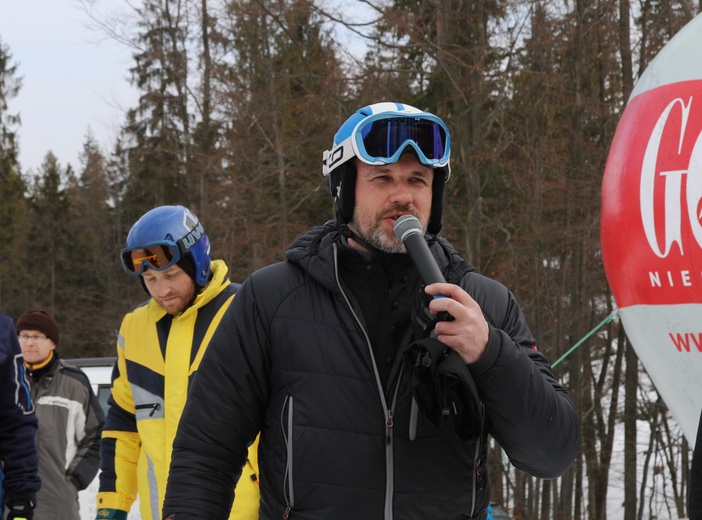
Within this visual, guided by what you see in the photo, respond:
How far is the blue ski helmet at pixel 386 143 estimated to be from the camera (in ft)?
8.45

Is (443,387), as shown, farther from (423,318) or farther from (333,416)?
(333,416)

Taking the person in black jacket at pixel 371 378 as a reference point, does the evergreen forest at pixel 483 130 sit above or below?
above

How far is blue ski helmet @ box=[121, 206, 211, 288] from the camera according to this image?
4.27m

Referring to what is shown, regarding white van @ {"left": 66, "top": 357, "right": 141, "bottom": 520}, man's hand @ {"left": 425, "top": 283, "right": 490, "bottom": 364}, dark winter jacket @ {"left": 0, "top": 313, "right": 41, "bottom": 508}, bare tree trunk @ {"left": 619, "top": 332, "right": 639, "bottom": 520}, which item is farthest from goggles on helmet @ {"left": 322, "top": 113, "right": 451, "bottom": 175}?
bare tree trunk @ {"left": 619, "top": 332, "right": 639, "bottom": 520}

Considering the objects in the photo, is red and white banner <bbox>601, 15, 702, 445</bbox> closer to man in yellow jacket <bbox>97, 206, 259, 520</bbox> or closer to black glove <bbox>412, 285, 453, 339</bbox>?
man in yellow jacket <bbox>97, 206, 259, 520</bbox>

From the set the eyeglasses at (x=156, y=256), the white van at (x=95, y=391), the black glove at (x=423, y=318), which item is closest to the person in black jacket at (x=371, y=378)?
the black glove at (x=423, y=318)

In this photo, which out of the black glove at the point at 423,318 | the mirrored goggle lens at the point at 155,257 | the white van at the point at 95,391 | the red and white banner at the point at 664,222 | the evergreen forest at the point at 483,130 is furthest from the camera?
the evergreen forest at the point at 483,130

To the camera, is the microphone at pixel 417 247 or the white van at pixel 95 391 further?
the white van at pixel 95 391

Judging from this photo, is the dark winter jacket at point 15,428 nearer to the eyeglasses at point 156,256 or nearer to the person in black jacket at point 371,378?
the eyeglasses at point 156,256

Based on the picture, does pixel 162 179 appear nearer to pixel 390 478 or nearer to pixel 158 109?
pixel 158 109

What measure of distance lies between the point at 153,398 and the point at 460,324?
7.56 ft

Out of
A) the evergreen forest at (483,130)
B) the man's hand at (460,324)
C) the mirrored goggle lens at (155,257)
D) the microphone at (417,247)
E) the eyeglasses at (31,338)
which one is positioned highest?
the evergreen forest at (483,130)

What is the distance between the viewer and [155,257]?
168 inches

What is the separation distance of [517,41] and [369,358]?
13714 millimetres
